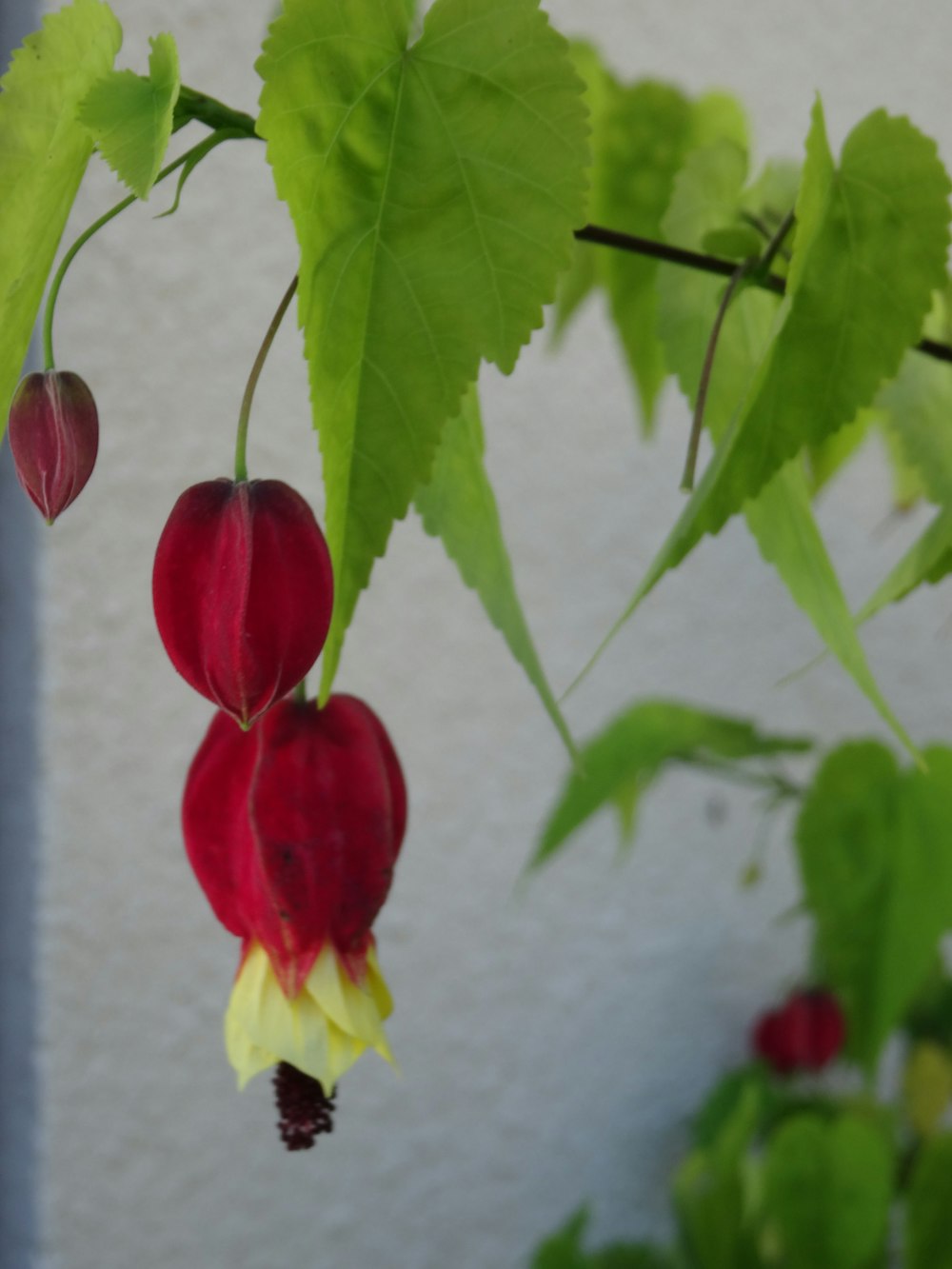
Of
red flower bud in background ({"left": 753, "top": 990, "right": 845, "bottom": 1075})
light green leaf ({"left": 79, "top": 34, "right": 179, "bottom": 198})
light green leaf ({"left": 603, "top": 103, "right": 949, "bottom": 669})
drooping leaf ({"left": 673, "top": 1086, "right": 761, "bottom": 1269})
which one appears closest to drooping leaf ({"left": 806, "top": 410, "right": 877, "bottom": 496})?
light green leaf ({"left": 603, "top": 103, "right": 949, "bottom": 669})

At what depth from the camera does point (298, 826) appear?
22 cm

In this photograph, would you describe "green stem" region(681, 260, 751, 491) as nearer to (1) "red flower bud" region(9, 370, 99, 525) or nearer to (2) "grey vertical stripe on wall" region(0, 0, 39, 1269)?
(1) "red flower bud" region(9, 370, 99, 525)

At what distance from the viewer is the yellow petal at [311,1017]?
0.74 ft

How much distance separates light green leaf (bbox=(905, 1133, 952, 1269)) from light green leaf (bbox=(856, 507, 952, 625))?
0.41 metres

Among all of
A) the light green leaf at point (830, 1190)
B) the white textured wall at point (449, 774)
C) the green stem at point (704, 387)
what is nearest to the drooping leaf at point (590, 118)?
the green stem at point (704, 387)

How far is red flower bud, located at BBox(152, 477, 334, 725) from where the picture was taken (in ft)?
0.59

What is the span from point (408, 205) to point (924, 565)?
0.12m

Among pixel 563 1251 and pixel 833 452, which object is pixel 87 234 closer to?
pixel 833 452

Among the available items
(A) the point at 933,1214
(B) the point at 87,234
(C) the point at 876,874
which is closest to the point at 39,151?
(B) the point at 87,234

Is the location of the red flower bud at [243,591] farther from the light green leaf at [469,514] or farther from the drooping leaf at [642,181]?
the drooping leaf at [642,181]

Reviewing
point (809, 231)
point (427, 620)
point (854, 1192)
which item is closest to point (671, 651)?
point (427, 620)

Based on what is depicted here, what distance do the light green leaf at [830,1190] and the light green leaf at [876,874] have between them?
0.16m

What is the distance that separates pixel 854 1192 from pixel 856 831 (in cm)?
21

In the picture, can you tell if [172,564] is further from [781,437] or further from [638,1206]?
[638,1206]
